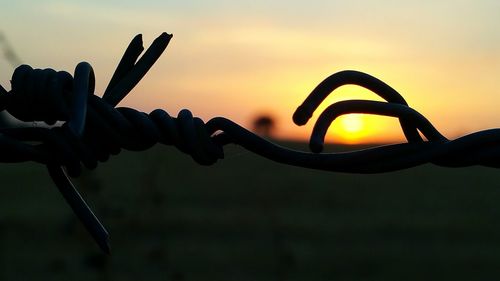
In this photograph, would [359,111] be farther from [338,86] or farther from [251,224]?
[251,224]

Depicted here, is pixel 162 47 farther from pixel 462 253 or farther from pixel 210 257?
pixel 462 253

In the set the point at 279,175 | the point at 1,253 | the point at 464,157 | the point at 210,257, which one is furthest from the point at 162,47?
the point at 279,175

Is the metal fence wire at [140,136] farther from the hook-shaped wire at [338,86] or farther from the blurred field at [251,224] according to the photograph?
the blurred field at [251,224]

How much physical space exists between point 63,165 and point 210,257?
3.11 meters

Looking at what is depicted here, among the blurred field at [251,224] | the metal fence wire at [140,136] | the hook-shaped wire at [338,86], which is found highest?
the hook-shaped wire at [338,86]

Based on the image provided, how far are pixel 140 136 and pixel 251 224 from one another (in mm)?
3620

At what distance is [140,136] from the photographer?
70cm

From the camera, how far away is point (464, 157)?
2.29 ft

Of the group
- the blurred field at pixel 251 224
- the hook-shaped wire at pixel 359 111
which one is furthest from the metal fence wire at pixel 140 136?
the blurred field at pixel 251 224

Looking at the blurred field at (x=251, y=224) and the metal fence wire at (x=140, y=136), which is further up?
the metal fence wire at (x=140, y=136)

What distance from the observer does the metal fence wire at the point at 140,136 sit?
2.25ft

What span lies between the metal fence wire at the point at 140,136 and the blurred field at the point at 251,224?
5.32 ft

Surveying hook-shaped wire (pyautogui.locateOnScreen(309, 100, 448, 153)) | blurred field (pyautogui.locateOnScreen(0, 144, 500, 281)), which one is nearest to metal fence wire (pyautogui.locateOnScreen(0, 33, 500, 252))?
hook-shaped wire (pyautogui.locateOnScreen(309, 100, 448, 153))

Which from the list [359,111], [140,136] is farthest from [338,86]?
[140,136]
